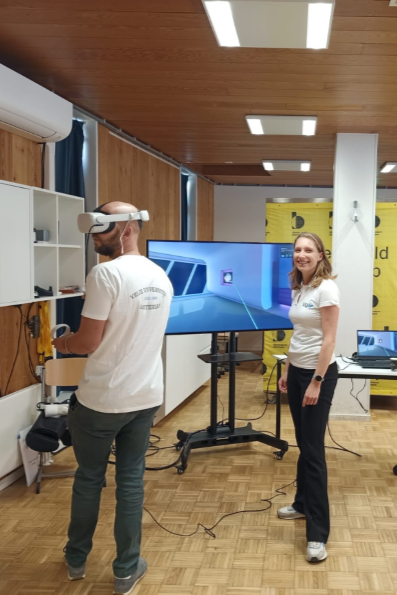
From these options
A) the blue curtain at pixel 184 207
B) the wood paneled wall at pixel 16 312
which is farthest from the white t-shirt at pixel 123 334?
the blue curtain at pixel 184 207

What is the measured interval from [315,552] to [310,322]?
108 centimetres

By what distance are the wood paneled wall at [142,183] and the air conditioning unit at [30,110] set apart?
1127mm

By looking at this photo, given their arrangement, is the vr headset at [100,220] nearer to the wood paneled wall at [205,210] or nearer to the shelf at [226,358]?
the shelf at [226,358]

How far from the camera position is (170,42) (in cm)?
325

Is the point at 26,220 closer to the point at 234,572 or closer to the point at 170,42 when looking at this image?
the point at 170,42

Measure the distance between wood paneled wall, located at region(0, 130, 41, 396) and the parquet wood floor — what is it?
2.27 feet

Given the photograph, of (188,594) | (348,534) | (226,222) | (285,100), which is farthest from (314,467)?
(226,222)

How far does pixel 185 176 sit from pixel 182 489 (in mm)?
5599

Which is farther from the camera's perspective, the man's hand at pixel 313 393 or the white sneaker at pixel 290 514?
the white sneaker at pixel 290 514

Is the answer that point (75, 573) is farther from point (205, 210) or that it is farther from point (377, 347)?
point (205, 210)

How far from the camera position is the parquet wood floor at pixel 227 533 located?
8.75ft

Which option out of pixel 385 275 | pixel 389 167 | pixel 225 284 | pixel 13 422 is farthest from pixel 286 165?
pixel 13 422

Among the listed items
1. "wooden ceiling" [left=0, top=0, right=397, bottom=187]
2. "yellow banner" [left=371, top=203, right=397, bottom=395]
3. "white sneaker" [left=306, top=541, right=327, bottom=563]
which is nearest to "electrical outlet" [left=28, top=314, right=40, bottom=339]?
"wooden ceiling" [left=0, top=0, right=397, bottom=187]

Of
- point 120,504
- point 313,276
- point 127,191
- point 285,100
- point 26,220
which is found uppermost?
point 285,100
